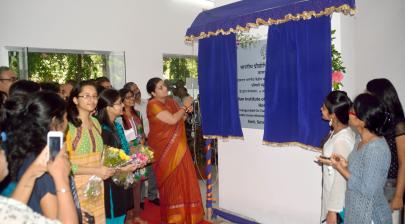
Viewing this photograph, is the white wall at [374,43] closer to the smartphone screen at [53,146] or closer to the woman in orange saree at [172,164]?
the woman in orange saree at [172,164]

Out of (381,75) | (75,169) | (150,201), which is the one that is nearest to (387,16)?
(381,75)

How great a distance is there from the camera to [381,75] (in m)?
2.93

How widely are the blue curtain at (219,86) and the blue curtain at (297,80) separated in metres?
0.44

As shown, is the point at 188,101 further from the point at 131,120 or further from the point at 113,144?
the point at 113,144

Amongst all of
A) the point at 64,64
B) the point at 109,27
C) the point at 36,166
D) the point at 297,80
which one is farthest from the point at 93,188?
the point at 109,27

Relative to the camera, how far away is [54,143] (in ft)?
4.33

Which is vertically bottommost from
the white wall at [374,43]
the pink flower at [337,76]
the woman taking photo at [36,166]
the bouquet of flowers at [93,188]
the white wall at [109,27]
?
the bouquet of flowers at [93,188]

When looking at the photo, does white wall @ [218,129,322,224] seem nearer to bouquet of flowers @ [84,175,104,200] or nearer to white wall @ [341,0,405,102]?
white wall @ [341,0,405,102]

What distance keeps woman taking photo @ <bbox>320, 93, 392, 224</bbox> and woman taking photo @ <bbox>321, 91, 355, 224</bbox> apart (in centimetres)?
17

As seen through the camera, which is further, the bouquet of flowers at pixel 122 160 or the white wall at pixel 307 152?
the white wall at pixel 307 152

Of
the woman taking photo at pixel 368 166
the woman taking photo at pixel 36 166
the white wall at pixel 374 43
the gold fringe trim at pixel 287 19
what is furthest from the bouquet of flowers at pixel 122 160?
the white wall at pixel 374 43

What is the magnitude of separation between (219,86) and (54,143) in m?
2.45

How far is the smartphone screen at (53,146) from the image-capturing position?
1315mm

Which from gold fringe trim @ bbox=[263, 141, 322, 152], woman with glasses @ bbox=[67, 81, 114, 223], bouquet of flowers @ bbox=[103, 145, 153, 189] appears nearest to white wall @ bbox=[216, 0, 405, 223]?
gold fringe trim @ bbox=[263, 141, 322, 152]
